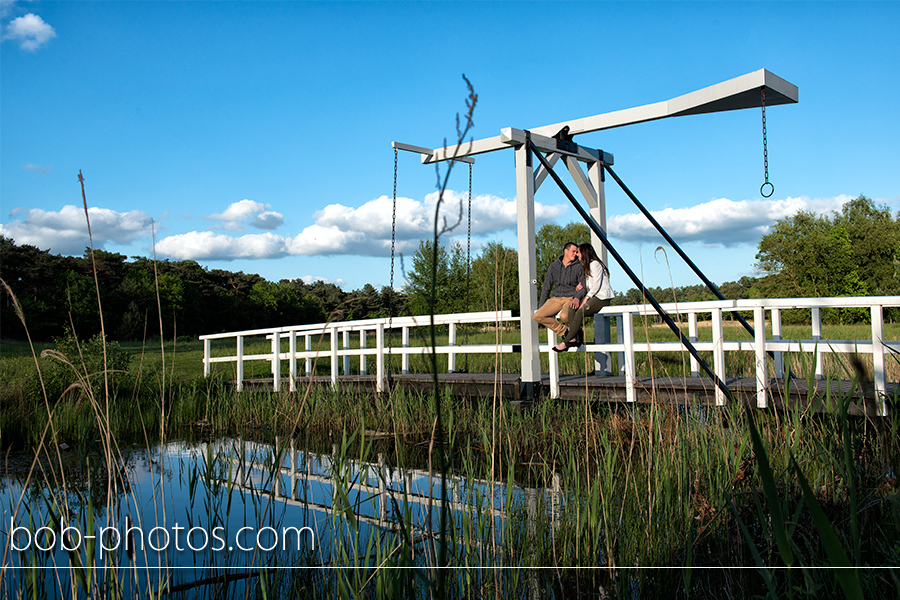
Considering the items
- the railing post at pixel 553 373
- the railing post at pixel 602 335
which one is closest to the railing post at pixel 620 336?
the railing post at pixel 602 335

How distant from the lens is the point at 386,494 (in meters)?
3.70

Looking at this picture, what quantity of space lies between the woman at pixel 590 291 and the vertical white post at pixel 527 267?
0.44 metres

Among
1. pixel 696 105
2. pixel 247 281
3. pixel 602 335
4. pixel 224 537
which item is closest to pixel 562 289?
pixel 602 335

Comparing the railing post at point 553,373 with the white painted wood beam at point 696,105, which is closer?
the white painted wood beam at point 696,105

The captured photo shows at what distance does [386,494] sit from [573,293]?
167 inches

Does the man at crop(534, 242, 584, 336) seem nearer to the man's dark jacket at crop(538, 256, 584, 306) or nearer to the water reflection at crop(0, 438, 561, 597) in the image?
the man's dark jacket at crop(538, 256, 584, 306)

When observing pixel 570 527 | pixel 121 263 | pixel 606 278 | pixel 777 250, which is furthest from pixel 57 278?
pixel 777 250

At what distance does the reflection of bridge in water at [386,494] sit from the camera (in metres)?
2.53

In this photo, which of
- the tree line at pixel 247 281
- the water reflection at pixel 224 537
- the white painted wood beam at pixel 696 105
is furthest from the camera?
the tree line at pixel 247 281

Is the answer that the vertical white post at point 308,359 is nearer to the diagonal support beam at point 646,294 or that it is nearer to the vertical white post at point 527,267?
the vertical white post at point 527,267

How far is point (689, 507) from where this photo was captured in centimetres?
307

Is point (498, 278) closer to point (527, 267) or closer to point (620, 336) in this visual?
point (527, 267)

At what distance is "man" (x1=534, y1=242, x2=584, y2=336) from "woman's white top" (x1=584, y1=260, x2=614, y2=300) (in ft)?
0.32

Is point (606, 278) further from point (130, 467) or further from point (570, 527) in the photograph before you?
point (130, 467)
